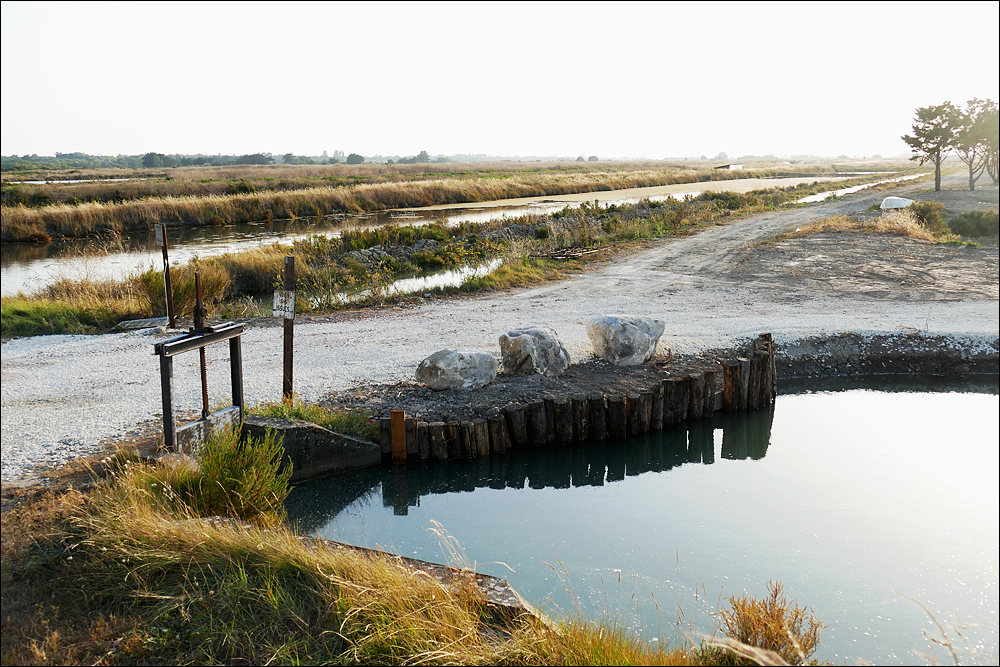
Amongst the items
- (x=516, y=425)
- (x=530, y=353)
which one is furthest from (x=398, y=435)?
(x=530, y=353)

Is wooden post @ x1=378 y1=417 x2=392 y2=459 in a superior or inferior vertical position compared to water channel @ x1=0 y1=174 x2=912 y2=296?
inferior

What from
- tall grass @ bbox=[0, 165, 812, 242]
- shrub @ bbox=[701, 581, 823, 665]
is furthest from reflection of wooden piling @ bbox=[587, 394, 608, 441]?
tall grass @ bbox=[0, 165, 812, 242]

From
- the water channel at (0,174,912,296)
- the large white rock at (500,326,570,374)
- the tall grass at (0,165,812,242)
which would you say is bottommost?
the large white rock at (500,326,570,374)

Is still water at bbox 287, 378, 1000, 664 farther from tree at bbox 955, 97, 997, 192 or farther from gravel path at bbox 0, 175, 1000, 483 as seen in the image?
tree at bbox 955, 97, 997, 192

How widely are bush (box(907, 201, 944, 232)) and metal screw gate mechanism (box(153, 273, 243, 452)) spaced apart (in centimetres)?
1937

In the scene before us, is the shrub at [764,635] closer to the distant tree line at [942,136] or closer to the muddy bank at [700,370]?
the muddy bank at [700,370]

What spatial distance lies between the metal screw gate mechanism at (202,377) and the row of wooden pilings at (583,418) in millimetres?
1930

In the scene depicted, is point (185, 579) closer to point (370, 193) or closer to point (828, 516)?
point (828, 516)

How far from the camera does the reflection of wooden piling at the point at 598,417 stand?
9.11m

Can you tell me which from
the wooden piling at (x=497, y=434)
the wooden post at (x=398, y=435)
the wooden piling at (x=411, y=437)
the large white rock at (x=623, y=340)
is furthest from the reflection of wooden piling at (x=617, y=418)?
the wooden post at (x=398, y=435)

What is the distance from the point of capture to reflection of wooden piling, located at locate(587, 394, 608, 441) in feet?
29.9

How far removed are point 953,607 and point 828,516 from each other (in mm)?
2079

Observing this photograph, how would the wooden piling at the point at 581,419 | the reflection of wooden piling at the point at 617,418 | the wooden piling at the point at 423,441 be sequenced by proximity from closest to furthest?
the wooden piling at the point at 423,441
the wooden piling at the point at 581,419
the reflection of wooden piling at the point at 617,418

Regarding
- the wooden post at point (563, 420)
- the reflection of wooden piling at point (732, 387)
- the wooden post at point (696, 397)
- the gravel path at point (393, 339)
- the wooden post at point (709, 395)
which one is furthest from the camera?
the reflection of wooden piling at point (732, 387)
